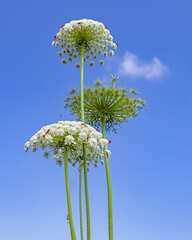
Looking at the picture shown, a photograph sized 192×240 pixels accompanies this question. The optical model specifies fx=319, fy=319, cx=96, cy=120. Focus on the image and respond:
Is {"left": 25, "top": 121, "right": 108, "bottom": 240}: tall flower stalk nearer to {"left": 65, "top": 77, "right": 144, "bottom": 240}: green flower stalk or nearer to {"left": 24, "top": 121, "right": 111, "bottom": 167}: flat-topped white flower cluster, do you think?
{"left": 24, "top": 121, "right": 111, "bottom": 167}: flat-topped white flower cluster

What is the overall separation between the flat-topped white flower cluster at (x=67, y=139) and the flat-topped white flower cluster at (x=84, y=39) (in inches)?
178

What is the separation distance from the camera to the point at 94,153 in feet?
32.9

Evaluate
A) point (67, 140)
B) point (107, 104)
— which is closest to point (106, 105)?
point (107, 104)

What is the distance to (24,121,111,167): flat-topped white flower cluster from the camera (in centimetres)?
892

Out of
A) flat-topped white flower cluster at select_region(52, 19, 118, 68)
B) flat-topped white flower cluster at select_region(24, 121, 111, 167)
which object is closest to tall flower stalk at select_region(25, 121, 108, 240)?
flat-topped white flower cluster at select_region(24, 121, 111, 167)

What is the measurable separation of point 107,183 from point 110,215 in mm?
1368

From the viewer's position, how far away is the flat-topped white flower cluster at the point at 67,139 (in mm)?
8922

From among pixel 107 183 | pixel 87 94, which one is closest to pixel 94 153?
pixel 107 183

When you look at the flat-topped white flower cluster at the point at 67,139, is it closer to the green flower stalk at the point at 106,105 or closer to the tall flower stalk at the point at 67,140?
the tall flower stalk at the point at 67,140

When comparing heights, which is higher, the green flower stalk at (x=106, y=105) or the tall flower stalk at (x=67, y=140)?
the green flower stalk at (x=106, y=105)

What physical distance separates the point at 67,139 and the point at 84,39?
5458 mm

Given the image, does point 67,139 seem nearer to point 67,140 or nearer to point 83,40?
point 67,140

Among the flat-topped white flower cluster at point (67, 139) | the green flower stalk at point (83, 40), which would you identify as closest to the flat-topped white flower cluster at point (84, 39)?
the green flower stalk at point (83, 40)

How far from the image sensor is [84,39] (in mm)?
12742
